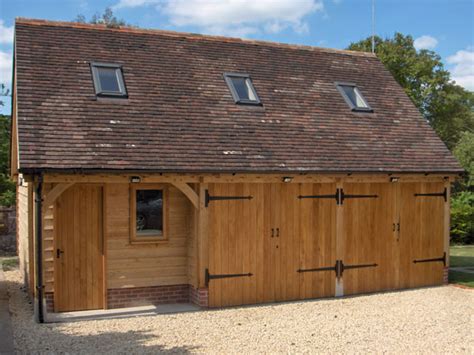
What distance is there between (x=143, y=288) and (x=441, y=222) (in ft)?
24.4

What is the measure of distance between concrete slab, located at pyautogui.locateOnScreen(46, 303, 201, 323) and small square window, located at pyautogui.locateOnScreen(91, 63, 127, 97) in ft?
14.7

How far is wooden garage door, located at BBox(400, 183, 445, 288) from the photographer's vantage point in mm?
13992

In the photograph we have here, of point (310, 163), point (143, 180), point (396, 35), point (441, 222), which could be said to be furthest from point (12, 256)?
point (396, 35)

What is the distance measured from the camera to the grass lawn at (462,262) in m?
15.0

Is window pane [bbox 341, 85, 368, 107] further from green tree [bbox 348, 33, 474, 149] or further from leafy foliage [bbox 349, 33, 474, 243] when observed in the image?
green tree [bbox 348, 33, 474, 149]

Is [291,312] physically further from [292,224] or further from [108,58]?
[108,58]

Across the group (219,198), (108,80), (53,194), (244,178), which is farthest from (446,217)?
(53,194)

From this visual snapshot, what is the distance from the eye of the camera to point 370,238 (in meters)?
13.5

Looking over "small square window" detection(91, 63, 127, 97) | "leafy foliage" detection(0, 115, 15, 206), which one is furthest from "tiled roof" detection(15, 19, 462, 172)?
"leafy foliage" detection(0, 115, 15, 206)

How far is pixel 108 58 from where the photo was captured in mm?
13680

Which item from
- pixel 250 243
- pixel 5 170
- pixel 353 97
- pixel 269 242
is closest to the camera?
pixel 250 243

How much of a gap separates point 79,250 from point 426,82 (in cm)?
3093

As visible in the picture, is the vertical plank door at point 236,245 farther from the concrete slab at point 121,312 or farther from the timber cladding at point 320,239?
the concrete slab at point 121,312

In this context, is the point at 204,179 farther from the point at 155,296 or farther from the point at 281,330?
the point at 281,330
